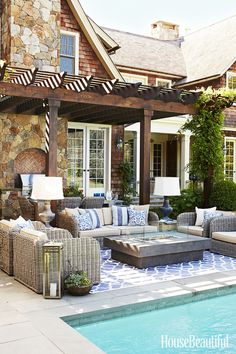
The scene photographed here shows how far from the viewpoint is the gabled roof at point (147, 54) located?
616 inches

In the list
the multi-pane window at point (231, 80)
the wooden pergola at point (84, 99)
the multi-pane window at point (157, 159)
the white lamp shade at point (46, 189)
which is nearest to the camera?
the white lamp shade at point (46, 189)

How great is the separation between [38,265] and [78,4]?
9050mm

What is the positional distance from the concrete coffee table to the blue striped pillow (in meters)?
1.25

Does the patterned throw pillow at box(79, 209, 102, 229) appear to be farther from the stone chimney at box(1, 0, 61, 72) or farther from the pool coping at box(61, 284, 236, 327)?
the stone chimney at box(1, 0, 61, 72)

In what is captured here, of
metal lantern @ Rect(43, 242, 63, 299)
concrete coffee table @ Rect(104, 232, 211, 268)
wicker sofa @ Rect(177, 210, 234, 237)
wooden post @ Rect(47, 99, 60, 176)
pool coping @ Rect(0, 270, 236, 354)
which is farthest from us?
wooden post @ Rect(47, 99, 60, 176)

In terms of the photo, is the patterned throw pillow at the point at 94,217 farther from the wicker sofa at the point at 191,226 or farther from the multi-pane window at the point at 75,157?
the multi-pane window at the point at 75,157

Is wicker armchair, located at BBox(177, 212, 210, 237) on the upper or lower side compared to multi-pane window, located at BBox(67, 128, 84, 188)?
lower

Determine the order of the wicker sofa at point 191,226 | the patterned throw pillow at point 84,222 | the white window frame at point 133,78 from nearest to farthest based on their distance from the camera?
the patterned throw pillow at point 84,222, the wicker sofa at point 191,226, the white window frame at point 133,78

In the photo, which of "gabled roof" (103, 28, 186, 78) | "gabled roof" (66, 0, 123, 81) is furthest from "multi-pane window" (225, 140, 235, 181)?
"gabled roof" (66, 0, 123, 81)

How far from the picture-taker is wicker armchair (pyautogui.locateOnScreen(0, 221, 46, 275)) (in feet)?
19.8

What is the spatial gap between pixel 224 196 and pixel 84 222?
4.24 m

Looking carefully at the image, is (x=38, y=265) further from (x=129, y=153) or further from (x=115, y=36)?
(x=115, y=36)

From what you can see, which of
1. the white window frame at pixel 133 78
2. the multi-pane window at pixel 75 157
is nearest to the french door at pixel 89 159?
the multi-pane window at pixel 75 157

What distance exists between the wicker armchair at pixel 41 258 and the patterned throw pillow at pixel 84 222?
2.17 metres
